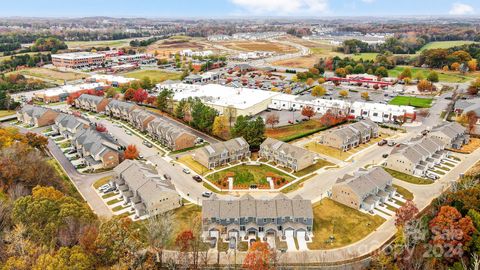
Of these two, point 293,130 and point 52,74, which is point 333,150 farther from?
point 52,74

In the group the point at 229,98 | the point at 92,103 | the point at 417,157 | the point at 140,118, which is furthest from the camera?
the point at 229,98

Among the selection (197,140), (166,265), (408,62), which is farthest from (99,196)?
(408,62)

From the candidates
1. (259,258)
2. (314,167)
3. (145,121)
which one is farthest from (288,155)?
(145,121)

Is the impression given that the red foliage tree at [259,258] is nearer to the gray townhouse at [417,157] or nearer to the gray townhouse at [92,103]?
the gray townhouse at [417,157]

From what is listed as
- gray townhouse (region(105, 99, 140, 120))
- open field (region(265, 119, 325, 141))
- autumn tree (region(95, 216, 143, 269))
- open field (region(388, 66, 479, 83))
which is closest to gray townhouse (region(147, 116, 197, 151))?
gray townhouse (region(105, 99, 140, 120))

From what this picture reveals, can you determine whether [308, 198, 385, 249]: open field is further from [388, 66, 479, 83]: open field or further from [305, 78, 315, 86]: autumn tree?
[388, 66, 479, 83]: open field

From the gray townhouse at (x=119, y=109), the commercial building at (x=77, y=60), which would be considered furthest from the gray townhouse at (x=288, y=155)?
the commercial building at (x=77, y=60)

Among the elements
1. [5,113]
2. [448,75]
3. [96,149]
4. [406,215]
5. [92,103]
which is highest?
[448,75]

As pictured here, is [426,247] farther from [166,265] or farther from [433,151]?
[433,151]
